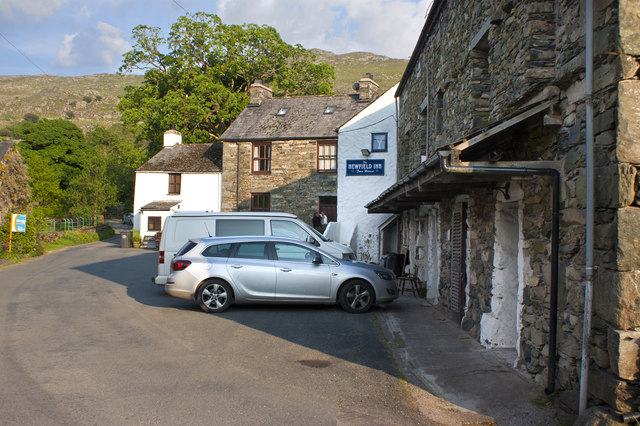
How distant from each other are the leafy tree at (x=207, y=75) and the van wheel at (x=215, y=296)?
30140mm

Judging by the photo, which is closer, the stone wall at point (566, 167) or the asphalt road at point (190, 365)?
the stone wall at point (566, 167)

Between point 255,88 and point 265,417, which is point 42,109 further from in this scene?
point 265,417

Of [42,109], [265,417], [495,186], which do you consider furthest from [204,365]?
[42,109]

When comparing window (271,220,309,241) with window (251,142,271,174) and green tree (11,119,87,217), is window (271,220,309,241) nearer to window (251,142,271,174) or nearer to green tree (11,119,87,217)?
window (251,142,271,174)

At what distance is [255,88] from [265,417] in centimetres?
3206

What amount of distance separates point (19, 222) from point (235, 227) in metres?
15.2

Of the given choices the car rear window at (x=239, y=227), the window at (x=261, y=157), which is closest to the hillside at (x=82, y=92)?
the window at (x=261, y=157)

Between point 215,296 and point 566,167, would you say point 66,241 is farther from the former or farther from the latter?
point 566,167

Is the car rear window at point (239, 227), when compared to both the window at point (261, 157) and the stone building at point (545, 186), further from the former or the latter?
the window at point (261, 157)

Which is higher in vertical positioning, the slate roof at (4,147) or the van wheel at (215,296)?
the slate roof at (4,147)

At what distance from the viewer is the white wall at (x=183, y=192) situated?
114ft

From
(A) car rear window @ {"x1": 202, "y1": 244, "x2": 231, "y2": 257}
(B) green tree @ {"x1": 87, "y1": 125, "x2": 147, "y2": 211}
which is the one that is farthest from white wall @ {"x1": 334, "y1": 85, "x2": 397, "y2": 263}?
(B) green tree @ {"x1": 87, "y1": 125, "x2": 147, "y2": 211}

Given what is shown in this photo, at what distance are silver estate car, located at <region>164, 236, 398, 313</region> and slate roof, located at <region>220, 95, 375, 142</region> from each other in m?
20.2

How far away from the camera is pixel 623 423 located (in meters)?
4.16
